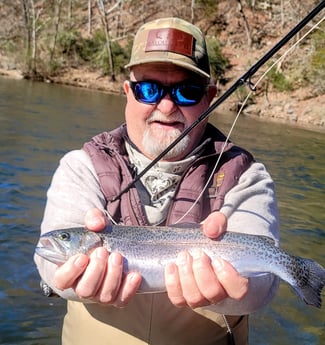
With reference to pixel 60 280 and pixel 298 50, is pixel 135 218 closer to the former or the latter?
pixel 60 280

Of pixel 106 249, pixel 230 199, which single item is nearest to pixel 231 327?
pixel 230 199

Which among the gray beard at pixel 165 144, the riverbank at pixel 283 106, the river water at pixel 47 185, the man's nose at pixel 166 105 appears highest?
the man's nose at pixel 166 105

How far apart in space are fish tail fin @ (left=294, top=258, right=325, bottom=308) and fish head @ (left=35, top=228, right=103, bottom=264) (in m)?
1.11

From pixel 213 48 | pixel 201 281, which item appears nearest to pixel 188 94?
pixel 201 281

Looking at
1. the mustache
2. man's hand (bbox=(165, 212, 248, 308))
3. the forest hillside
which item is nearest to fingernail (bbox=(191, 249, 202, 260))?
man's hand (bbox=(165, 212, 248, 308))

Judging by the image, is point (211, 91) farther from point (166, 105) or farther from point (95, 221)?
point (95, 221)

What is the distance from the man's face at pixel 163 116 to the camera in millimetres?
3490

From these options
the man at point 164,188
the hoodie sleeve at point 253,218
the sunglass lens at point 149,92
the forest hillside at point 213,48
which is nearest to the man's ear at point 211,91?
the man at point 164,188

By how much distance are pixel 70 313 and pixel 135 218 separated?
2.75ft

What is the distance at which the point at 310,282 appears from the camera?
294cm

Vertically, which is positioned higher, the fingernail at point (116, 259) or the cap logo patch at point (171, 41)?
the cap logo patch at point (171, 41)

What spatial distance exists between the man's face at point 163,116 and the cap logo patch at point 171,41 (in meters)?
0.12

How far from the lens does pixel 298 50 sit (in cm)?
3459

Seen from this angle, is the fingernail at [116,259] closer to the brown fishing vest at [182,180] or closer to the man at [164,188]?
the man at [164,188]
